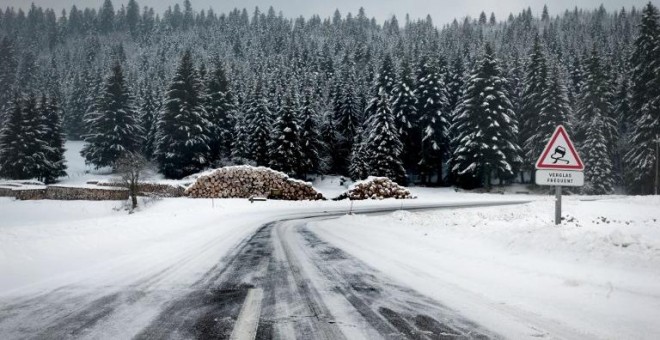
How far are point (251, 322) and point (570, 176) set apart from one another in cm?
671

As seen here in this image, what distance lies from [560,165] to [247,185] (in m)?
24.8

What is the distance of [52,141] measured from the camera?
169 feet

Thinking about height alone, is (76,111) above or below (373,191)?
above

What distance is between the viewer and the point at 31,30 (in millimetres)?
194500

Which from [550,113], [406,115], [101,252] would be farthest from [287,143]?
[101,252]

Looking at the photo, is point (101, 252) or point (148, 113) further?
point (148, 113)

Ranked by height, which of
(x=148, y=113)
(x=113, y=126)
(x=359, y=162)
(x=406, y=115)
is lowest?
(x=359, y=162)

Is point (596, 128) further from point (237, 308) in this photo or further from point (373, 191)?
point (237, 308)

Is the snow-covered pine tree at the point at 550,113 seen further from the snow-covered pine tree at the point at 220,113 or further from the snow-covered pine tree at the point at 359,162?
the snow-covered pine tree at the point at 220,113

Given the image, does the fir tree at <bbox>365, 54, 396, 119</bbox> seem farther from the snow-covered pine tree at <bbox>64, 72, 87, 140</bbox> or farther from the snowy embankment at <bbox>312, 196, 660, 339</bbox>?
the snow-covered pine tree at <bbox>64, 72, 87, 140</bbox>

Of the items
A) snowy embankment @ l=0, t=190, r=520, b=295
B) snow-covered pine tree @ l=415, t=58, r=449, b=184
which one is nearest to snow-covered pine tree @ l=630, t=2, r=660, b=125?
snow-covered pine tree @ l=415, t=58, r=449, b=184

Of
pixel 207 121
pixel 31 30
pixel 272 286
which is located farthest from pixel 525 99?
pixel 31 30

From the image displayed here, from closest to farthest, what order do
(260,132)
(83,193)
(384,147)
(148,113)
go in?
1. (83,193)
2. (384,147)
3. (260,132)
4. (148,113)

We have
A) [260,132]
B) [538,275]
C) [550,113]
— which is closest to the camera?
[538,275]
